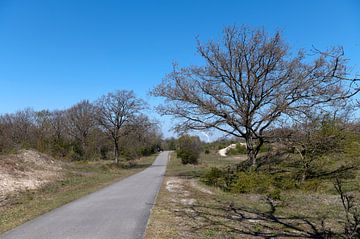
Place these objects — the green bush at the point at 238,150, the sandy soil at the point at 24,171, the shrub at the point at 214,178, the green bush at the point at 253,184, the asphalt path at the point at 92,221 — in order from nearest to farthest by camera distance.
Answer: the asphalt path at the point at 92,221
the green bush at the point at 253,184
the sandy soil at the point at 24,171
the shrub at the point at 214,178
the green bush at the point at 238,150

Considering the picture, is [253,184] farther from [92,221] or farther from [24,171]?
[24,171]

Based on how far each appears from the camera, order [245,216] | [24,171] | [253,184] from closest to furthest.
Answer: [245,216]
[253,184]
[24,171]

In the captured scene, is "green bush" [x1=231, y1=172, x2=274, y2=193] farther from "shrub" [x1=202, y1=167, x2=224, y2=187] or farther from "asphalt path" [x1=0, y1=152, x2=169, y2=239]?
"asphalt path" [x1=0, y1=152, x2=169, y2=239]

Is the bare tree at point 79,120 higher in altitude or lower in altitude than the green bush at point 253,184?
higher

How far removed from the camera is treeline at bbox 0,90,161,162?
135 feet

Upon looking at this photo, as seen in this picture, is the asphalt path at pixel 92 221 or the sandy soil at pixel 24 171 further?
the sandy soil at pixel 24 171

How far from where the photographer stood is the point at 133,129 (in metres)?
45.5

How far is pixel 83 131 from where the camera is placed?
64.6m

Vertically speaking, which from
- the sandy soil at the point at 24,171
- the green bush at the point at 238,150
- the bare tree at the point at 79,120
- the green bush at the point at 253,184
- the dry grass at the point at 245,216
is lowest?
the dry grass at the point at 245,216

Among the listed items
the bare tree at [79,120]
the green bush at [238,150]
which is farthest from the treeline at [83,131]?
the green bush at [238,150]

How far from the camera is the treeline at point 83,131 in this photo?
4110 cm

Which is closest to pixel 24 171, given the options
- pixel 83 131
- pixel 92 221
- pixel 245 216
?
pixel 92 221

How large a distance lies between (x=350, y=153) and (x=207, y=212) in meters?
7.22

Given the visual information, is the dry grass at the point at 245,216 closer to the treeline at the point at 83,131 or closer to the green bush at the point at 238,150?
the treeline at the point at 83,131
